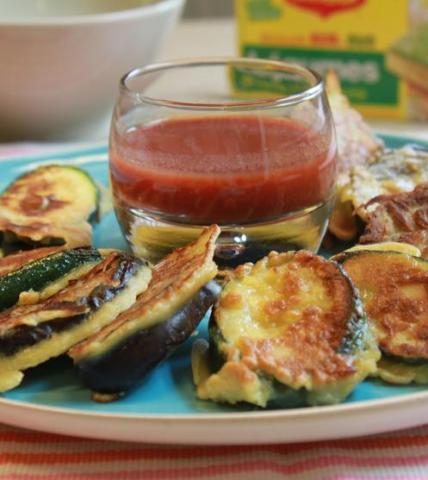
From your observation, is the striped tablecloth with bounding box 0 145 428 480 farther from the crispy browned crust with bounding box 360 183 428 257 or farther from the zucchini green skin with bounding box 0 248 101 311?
the crispy browned crust with bounding box 360 183 428 257

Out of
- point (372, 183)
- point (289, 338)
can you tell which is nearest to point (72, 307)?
point (289, 338)

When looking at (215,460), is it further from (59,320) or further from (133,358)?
(59,320)

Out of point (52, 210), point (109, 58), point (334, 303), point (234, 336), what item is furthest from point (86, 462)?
point (109, 58)

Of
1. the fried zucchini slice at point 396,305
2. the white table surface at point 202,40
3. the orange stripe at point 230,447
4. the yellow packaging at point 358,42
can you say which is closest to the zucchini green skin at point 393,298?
the fried zucchini slice at point 396,305

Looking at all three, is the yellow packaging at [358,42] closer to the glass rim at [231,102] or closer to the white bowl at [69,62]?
the white bowl at [69,62]

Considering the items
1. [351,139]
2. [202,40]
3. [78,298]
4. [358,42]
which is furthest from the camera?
[202,40]

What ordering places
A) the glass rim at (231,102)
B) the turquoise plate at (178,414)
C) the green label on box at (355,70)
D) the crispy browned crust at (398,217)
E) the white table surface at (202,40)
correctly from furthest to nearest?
the white table surface at (202,40) < the green label on box at (355,70) < the crispy browned crust at (398,217) < the glass rim at (231,102) < the turquoise plate at (178,414)
